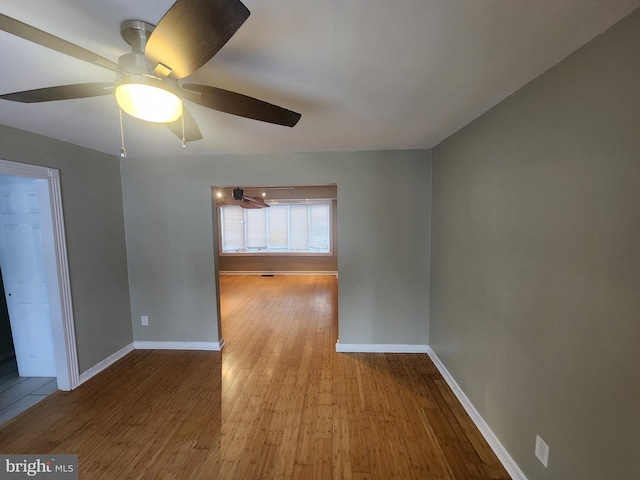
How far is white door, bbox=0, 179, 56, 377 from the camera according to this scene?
8.05 feet

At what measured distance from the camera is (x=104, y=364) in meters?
2.79

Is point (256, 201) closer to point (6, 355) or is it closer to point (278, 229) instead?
point (278, 229)

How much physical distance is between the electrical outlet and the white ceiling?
188 cm

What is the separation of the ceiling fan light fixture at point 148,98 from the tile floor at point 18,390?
8.94ft

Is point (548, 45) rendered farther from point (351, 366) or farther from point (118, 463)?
point (118, 463)

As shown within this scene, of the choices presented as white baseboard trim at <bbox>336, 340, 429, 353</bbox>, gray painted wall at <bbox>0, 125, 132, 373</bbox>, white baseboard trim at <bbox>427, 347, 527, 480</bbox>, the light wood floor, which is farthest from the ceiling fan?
white baseboard trim at <bbox>427, 347, 527, 480</bbox>

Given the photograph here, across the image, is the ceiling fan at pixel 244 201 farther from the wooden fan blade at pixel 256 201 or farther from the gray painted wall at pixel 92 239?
the gray painted wall at pixel 92 239

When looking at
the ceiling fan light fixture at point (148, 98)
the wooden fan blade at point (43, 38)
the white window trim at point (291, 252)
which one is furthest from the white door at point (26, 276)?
the white window trim at point (291, 252)

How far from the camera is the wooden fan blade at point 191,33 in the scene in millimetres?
741

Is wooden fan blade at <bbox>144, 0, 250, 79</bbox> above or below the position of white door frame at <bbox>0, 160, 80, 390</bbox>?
above

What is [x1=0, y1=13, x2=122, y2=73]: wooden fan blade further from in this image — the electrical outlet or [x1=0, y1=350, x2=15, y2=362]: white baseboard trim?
[x1=0, y1=350, x2=15, y2=362]: white baseboard trim

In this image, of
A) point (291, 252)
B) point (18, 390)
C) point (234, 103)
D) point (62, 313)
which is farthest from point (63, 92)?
point (291, 252)

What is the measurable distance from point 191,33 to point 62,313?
2.77m

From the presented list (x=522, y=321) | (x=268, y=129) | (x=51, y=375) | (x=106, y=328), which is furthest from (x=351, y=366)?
(x=51, y=375)
